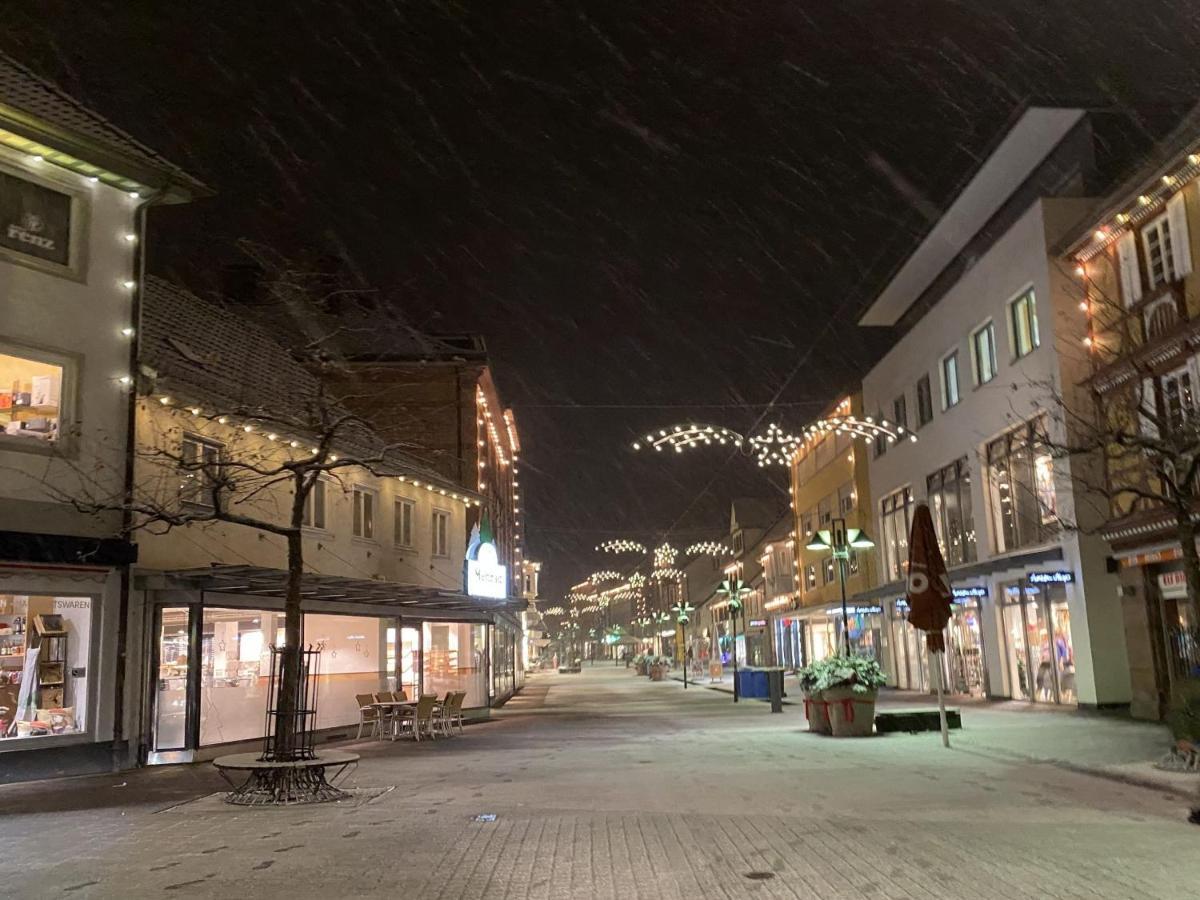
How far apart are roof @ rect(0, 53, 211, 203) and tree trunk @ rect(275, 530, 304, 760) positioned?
7635mm

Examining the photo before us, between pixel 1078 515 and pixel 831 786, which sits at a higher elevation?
pixel 1078 515

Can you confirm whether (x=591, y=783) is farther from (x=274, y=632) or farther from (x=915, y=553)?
(x=274, y=632)

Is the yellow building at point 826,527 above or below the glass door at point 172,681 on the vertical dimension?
above

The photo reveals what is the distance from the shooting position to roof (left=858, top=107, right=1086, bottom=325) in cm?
2403

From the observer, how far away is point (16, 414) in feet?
50.9

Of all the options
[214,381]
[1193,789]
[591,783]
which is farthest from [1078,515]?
[214,381]

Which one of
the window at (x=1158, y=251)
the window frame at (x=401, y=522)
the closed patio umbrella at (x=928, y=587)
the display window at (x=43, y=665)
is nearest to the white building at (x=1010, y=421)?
the closed patio umbrella at (x=928, y=587)

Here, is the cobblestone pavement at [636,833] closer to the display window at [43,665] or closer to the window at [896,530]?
the display window at [43,665]

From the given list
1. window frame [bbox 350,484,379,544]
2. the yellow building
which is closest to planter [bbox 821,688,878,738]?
window frame [bbox 350,484,379,544]

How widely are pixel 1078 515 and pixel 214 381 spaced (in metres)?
18.1

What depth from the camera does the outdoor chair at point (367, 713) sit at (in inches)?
842

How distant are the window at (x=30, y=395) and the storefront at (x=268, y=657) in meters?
3.25

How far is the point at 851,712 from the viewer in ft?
60.7

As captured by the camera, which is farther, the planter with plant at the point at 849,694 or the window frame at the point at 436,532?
the window frame at the point at 436,532
